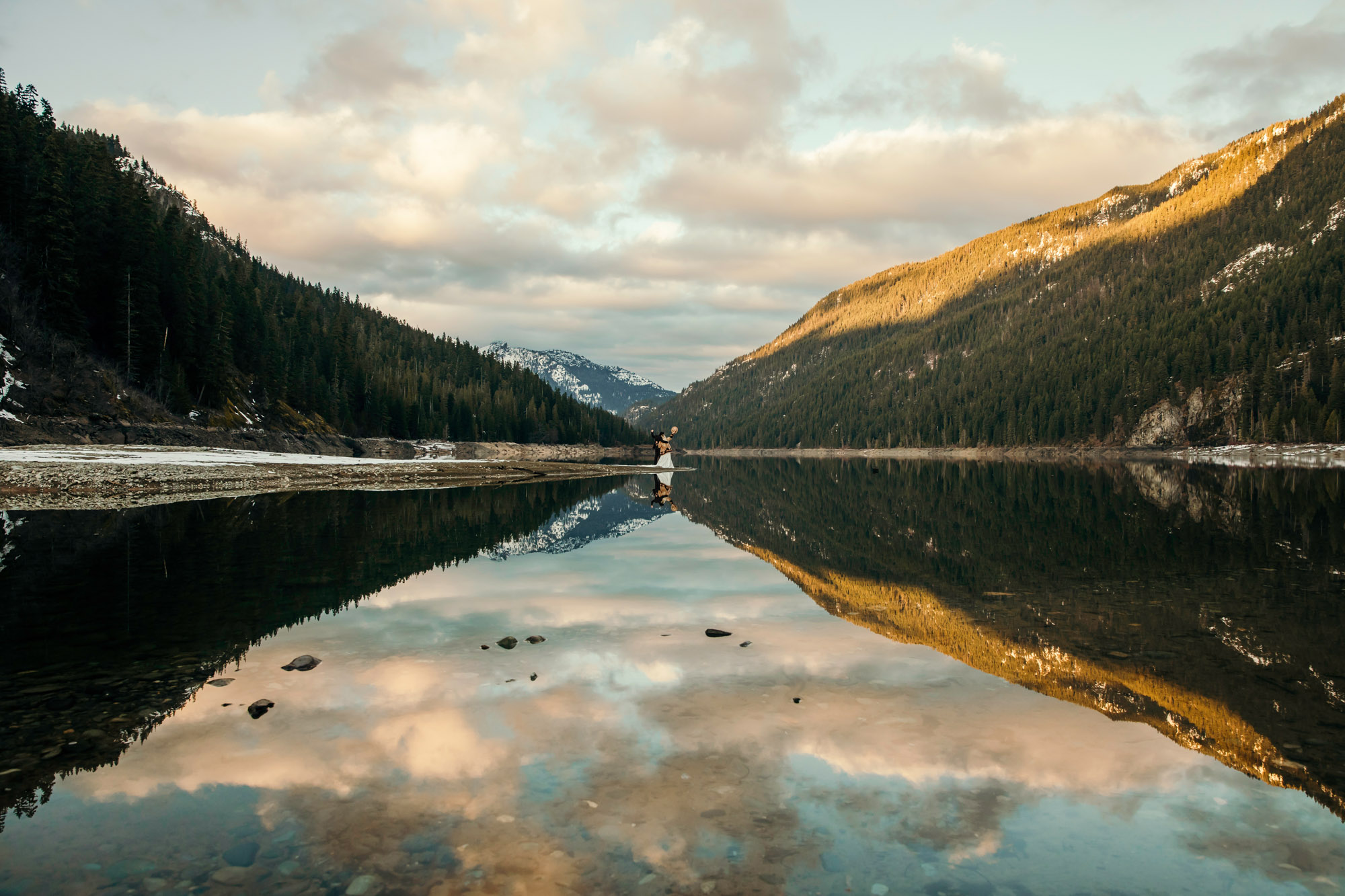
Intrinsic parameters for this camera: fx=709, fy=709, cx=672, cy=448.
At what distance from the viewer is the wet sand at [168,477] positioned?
36312mm

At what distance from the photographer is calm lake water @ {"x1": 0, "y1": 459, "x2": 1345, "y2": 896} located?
5648mm

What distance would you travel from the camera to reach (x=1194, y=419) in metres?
157

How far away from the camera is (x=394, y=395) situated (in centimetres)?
12400

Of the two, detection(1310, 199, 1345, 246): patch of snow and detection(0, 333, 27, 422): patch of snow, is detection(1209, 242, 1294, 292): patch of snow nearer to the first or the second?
detection(1310, 199, 1345, 246): patch of snow

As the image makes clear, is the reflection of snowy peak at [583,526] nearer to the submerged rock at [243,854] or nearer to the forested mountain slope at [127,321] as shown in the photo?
the submerged rock at [243,854]

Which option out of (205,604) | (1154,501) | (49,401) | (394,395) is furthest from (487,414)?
(205,604)

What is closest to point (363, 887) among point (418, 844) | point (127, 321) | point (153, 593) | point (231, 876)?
point (418, 844)

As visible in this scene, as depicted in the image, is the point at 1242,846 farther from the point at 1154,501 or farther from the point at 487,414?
the point at 487,414

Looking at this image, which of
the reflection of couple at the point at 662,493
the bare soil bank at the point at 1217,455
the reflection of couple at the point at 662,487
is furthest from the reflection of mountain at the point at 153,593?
the bare soil bank at the point at 1217,455

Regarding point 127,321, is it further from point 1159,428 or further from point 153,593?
point 1159,428

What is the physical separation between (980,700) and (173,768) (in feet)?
31.0

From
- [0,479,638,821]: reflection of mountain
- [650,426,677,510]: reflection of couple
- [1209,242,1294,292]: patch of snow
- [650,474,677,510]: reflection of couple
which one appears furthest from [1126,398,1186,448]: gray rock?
[0,479,638,821]: reflection of mountain

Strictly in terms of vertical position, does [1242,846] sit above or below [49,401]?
below

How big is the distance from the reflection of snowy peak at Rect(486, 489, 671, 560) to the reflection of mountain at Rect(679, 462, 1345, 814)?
4148mm
